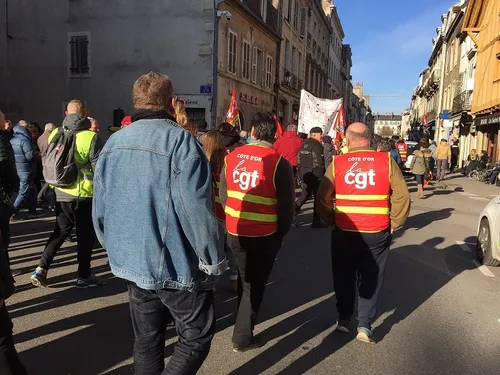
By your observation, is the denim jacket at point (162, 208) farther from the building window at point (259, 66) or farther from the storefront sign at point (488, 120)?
the storefront sign at point (488, 120)

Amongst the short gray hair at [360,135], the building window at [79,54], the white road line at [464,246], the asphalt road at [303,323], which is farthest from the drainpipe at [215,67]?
the short gray hair at [360,135]

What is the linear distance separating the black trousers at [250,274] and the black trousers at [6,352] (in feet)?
5.28

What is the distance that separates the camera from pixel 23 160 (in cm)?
816

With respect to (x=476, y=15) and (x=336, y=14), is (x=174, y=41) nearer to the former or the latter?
(x=476, y=15)

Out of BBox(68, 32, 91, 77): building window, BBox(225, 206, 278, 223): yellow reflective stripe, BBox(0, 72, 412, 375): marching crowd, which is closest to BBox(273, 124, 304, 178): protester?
BBox(0, 72, 412, 375): marching crowd

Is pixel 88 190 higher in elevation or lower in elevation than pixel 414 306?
higher

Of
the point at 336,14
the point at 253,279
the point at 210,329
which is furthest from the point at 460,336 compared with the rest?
the point at 336,14

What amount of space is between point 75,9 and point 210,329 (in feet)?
69.5

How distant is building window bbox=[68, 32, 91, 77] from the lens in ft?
66.0

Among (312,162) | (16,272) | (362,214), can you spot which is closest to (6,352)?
(362,214)

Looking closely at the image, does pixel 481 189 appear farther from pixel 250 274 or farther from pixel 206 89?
pixel 250 274

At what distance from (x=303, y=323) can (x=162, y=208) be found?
2.49 m

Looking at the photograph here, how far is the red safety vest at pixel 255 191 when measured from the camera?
3520 millimetres

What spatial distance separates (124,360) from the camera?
337cm
